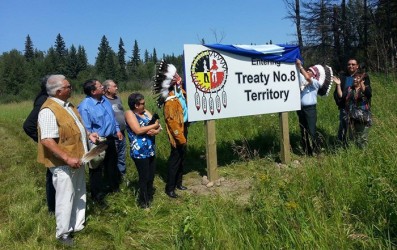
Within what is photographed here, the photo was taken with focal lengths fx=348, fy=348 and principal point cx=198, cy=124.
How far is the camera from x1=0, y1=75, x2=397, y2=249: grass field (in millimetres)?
2730

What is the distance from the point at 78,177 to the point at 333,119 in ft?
20.6

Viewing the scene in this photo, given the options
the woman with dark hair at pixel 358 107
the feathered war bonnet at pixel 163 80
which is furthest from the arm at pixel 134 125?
the woman with dark hair at pixel 358 107

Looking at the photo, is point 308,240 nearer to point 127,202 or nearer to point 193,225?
point 193,225

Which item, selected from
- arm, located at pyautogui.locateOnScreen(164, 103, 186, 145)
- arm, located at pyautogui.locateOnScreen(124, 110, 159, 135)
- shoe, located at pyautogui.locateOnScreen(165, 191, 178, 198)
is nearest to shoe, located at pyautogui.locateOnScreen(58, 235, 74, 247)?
arm, located at pyautogui.locateOnScreen(124, 110, 159, 135)

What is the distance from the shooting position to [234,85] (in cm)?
574

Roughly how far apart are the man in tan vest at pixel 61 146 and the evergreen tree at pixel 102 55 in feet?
267

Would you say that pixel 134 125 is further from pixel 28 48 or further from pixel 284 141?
pixel 28 48

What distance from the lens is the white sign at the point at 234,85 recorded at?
538cm

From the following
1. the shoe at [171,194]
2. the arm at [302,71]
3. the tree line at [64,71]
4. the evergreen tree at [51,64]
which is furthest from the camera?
the evergreen tree at [51,64]

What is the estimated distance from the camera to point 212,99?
5.55 m

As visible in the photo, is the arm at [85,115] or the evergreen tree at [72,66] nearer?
the arm at [85,115]

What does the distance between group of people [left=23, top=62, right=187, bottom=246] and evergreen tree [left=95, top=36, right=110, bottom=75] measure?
263 ft

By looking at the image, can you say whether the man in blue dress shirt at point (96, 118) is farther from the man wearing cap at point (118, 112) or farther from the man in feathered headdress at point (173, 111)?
the man in feathered headdress at point (173, 111)

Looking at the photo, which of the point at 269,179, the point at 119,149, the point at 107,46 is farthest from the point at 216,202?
the point at 107,46
